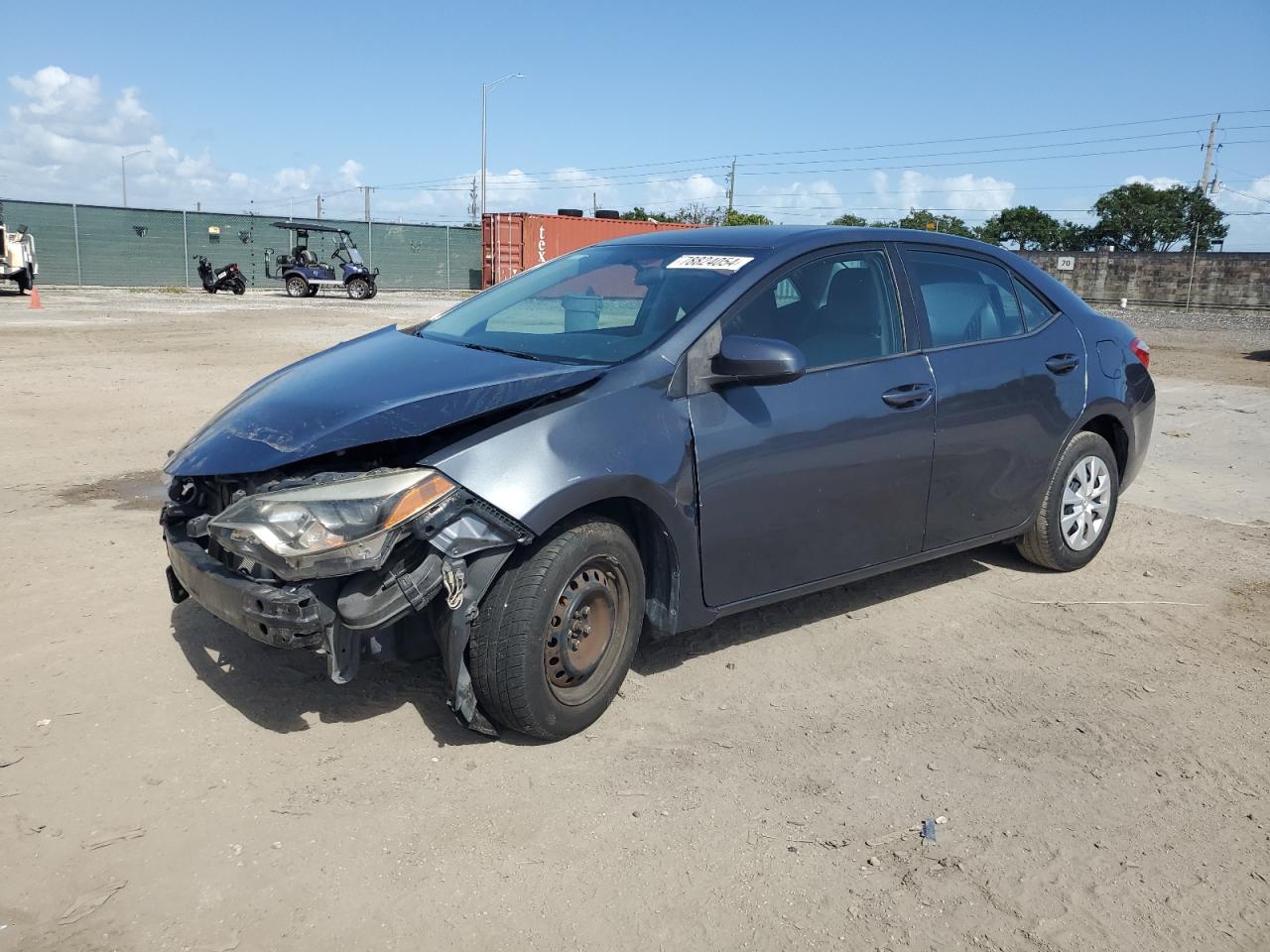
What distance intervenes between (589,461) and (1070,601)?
2880mm

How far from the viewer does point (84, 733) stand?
3.46 meters

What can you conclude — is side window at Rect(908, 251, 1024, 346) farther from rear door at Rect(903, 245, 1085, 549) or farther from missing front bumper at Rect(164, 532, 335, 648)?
missing front bumper at Rect(164, 532, 335, 648)

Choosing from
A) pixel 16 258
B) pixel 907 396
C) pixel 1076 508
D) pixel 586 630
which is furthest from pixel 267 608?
pixel 16 258

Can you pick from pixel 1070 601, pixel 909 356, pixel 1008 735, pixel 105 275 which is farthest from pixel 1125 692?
pixel 105 275

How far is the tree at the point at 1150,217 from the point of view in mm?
74312

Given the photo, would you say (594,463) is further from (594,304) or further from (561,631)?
(594,304)

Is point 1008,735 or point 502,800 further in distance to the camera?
point 1008,735

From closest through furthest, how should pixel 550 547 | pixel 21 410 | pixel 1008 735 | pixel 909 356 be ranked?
1. pixel 550 547
2. pixel 1008 735
3. pixel 909 356
4. pixel 21 410

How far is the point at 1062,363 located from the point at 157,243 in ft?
114

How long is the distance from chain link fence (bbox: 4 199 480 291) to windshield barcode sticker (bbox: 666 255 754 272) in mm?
32527

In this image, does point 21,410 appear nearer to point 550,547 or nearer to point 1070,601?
point 550,547

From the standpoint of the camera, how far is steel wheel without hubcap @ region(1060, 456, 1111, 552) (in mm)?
5270

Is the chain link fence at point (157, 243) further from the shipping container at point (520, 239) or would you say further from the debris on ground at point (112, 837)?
the debris on ground at point (112, 837)

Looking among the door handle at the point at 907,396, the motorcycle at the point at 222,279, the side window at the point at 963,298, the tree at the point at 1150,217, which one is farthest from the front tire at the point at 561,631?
the tree at the point at 1150,217
